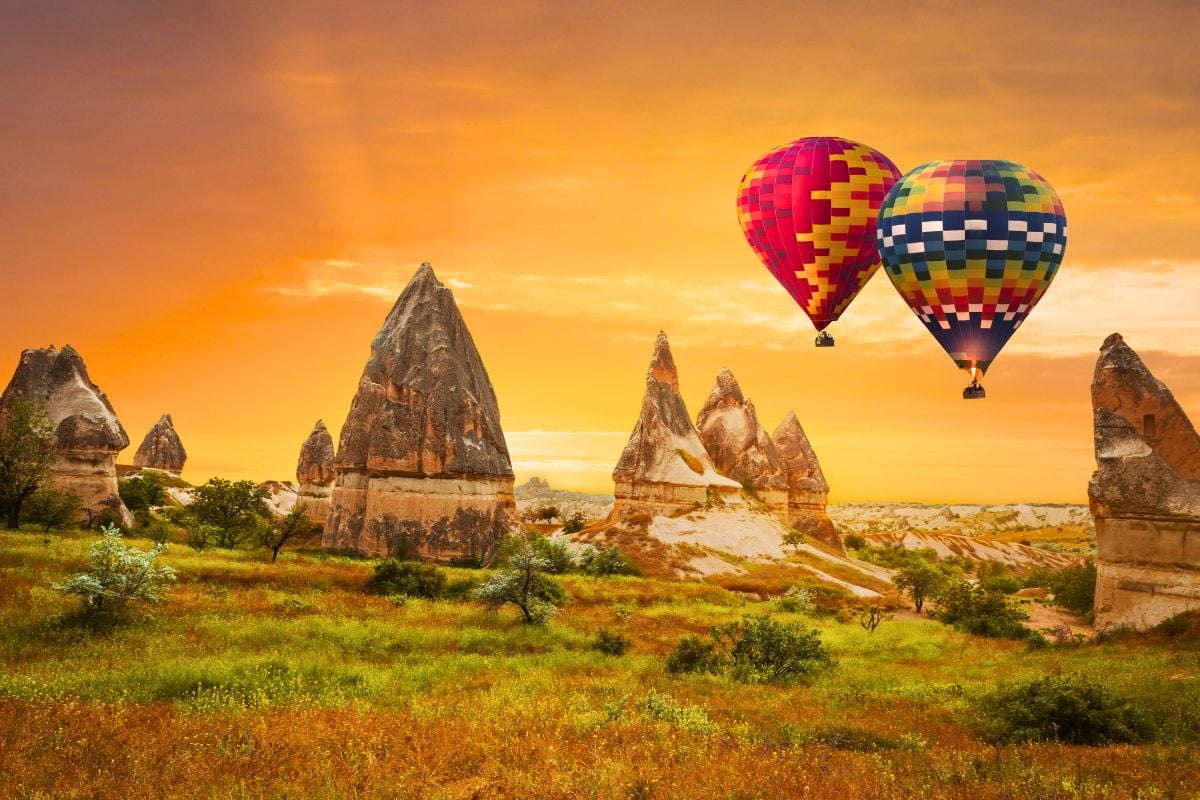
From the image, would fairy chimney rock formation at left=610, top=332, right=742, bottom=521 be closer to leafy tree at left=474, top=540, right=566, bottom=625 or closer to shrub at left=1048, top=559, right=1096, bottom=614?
shrub at left=1048, top=559, right=1096, bottom=614

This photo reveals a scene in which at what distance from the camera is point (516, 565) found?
2752 centimetres

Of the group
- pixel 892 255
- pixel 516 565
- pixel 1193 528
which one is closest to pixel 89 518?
pixel 516 565

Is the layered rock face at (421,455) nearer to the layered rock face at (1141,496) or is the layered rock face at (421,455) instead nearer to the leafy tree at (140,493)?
the leafy tree at (140,493)

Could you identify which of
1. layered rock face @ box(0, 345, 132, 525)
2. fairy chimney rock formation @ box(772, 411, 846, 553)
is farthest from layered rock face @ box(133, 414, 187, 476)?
fairy chimney rock formation @ box(772, 411, 846, 553)

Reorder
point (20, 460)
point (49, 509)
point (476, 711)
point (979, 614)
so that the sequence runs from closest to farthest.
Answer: point (476, 711), point (979, 614), point (20, 460), point (49, 509)

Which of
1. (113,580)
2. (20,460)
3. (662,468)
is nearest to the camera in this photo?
(113,580)

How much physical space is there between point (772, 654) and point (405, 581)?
49.1 feet

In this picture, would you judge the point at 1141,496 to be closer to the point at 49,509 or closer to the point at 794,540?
the point at 794,540

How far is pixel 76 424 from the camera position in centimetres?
4375

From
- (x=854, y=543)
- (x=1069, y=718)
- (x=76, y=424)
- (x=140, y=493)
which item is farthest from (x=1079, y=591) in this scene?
(x=140, y=493)

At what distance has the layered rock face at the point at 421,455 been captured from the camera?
4469cm

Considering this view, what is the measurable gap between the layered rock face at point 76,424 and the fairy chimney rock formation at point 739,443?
160 feet

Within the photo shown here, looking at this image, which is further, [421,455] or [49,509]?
[421,455]

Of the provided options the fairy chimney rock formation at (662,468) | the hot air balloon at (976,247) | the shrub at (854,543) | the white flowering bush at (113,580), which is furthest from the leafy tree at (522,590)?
the shrub at (854,543)
